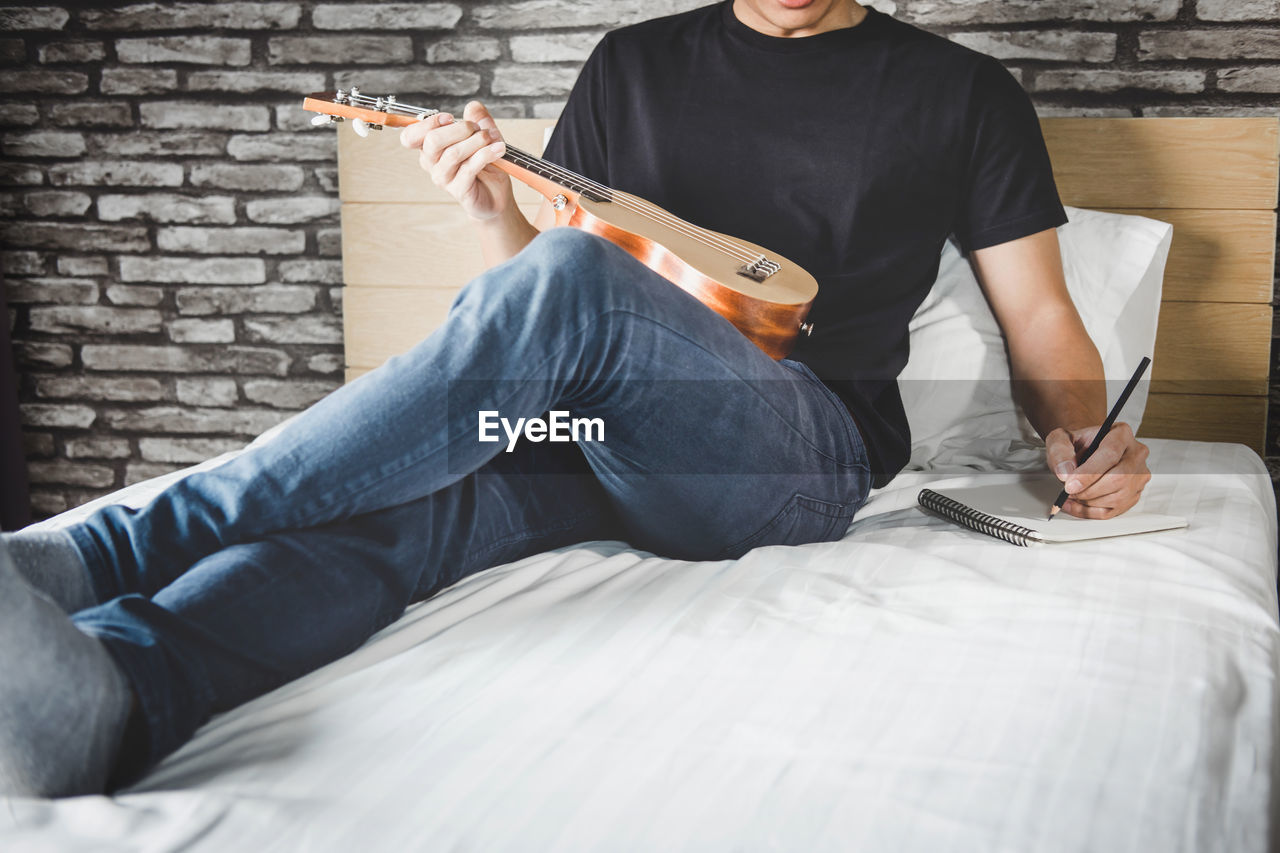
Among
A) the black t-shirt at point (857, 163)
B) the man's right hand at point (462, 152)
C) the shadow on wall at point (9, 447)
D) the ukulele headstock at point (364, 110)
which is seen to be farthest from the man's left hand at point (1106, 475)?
the shadow on wall at point (9, 447)

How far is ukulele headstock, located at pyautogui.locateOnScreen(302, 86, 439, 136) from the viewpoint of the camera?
129 cm

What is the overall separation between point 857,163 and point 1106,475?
1.78 feet

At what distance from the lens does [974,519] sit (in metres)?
1.07

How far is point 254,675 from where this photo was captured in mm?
701

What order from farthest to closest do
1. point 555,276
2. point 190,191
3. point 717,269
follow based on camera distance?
point 190,191 → point 717,269 → point 555,276

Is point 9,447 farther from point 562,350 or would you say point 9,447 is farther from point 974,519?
point 974,519

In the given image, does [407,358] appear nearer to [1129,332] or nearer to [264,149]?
[1129,332]

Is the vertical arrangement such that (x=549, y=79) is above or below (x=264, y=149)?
above

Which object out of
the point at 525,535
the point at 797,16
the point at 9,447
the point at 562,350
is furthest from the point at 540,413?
the point at 9,447

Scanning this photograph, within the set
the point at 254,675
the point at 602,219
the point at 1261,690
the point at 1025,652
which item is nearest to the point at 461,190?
the point at 602,219

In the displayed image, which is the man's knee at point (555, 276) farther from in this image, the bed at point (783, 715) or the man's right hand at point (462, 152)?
the man's right hand at point (462, 152)

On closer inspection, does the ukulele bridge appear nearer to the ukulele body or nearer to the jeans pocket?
the ukulele body

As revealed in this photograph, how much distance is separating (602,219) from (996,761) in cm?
79

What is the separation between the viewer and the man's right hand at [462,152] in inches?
47.3
